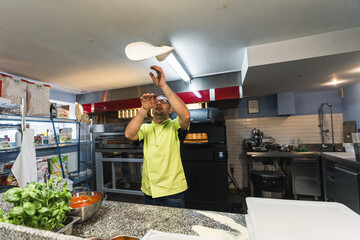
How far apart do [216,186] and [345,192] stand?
69.3 inches

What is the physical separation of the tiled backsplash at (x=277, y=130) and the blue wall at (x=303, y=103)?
0.11 metres

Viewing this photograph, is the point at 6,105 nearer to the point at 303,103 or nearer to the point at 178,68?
the point at 178,68

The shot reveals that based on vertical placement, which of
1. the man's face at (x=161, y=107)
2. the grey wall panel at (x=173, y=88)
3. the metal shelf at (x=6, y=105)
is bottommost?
the man's face at (x=161, y=107)

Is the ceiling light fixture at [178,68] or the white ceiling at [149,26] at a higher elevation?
the white ceiling at [149,26]

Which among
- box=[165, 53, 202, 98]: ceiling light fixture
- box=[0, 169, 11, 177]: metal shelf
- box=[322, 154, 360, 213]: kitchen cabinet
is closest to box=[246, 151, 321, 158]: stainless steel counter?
box=[322, 154, 360, 213]: kitchen cabinet

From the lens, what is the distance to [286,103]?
3588 millimetres

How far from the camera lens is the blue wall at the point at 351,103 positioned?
306 cm

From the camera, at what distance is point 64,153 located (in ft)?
11.6

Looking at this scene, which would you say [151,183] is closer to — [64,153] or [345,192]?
[345,192]

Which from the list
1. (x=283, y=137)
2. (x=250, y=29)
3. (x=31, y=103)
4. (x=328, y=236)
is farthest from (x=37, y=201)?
(x=283, y=137)

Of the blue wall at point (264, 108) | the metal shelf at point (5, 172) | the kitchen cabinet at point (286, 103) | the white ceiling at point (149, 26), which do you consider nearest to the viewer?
the white ceiling at point (149, 26)

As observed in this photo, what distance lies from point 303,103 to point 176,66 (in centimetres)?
309

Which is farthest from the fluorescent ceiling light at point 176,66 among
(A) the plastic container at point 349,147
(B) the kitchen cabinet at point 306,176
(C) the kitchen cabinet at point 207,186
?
(A) the plastic container at point 349,147

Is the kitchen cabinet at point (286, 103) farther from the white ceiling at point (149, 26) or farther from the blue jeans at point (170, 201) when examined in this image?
the blue jeans at point (170, 201)
